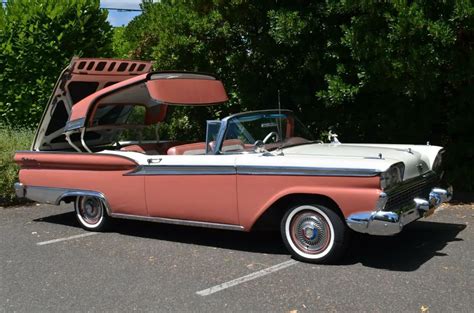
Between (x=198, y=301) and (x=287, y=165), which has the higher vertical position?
(x=287, y=165)

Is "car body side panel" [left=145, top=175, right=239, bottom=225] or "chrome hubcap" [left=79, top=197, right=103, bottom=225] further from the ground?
"car body side panel" [left=145, top=175, right=239, bottom=225]

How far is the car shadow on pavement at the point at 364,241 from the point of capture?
5.18m

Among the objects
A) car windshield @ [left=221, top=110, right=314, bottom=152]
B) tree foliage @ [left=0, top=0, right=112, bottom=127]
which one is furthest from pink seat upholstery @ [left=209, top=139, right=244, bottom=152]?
tree foliage @ [left=0, top=0, right=112, bottom=127]

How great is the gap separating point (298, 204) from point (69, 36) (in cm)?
747

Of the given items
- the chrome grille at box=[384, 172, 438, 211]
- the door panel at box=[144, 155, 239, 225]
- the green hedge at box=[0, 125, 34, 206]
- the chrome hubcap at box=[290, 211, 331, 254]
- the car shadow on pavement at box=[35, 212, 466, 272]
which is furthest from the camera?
the green hedge at box=[0, 125, 34, 206]

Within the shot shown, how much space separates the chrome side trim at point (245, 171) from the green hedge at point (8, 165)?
11.6ft

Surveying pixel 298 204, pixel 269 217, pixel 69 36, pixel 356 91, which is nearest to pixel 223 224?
pixel 269 217

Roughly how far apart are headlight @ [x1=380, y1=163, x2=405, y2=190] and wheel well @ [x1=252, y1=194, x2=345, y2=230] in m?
0.50

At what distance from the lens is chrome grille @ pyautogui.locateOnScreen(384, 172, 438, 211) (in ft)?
15.8

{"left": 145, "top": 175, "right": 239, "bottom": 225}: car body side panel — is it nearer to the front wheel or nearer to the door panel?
the door panel

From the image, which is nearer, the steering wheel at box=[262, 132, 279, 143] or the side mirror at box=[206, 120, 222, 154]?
the side mirror at box=[206, 120, 222, 154]

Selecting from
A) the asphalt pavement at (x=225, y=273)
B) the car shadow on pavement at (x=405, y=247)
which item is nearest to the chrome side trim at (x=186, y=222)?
the asphalt pavement at (x=225, y=273)

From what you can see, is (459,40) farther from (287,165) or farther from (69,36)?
(69,36)

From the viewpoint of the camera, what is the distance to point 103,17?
11414 mm
